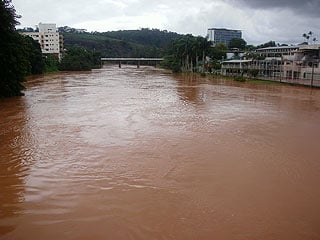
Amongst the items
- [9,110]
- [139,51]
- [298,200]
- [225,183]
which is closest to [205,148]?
[225,183]

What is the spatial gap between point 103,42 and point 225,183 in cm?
13499

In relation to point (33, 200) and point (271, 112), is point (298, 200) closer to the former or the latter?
point (33, 200)

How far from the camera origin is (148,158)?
10742 mm

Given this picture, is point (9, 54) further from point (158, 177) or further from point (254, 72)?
point (254, 72)

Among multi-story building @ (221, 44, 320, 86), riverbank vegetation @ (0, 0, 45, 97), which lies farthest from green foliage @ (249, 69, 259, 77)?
riverbank vegetation @ (0, 0, 45, 97)

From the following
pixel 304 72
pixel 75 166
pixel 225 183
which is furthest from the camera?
pixel 304 72

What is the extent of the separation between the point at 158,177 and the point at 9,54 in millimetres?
18507

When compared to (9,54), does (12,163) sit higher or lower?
lower

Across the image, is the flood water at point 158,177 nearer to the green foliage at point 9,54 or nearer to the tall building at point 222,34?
the green foliage at point 9,54

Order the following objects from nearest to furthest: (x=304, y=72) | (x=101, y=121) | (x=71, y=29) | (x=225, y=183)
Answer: (x=225, y=183), (x=101, y=121), (x=304, y=72), (x=71, y=29)

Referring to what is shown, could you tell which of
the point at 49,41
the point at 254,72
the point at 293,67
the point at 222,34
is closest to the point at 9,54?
the point at 293,67

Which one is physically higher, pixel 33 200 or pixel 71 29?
pixel 71 29

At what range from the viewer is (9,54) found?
2342 cm

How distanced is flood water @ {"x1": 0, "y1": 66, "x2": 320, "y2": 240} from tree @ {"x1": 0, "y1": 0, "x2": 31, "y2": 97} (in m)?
7.16
